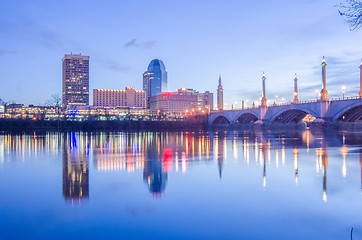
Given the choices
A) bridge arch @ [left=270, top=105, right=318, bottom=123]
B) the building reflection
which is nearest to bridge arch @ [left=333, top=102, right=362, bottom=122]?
bridge arch @ [left=270, top=105, right=318, bottom=123]

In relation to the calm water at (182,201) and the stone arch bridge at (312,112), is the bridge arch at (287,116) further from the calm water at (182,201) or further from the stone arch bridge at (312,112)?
the calm water at (182,201)

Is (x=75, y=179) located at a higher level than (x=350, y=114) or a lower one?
lower

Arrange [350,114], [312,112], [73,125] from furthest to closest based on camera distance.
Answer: [73,125] → [312,112] → [350,114]

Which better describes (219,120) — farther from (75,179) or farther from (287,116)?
(75,179)

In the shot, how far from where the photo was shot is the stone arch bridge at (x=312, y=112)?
259 ft

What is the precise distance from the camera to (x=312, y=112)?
87188 millimetres

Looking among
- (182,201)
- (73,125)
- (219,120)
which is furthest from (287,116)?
(182,201)

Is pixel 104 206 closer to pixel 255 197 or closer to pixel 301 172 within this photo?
pixel 255 197

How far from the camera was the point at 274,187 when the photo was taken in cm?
1633

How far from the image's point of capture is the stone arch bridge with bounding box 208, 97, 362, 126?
79.0 meters

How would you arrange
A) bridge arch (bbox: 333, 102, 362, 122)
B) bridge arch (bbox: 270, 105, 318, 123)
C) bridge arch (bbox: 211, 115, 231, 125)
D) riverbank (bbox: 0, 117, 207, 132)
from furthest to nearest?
bridge arch (bbox: 211, 115, 231, 125), bridge arch (bbox: 270, 105, 318, 123), riverbank (bbox: 0, 117, 207, 132), bridge arch (bbox: 333, 102, 362, 122)

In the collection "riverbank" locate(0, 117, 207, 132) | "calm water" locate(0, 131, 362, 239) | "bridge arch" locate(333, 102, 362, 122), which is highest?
"bridge arch" locate(333, 102, 362, 122)

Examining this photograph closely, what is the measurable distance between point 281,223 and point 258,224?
0.67 meters

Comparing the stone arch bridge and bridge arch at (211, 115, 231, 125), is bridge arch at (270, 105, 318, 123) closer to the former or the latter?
the stone arch bridge
